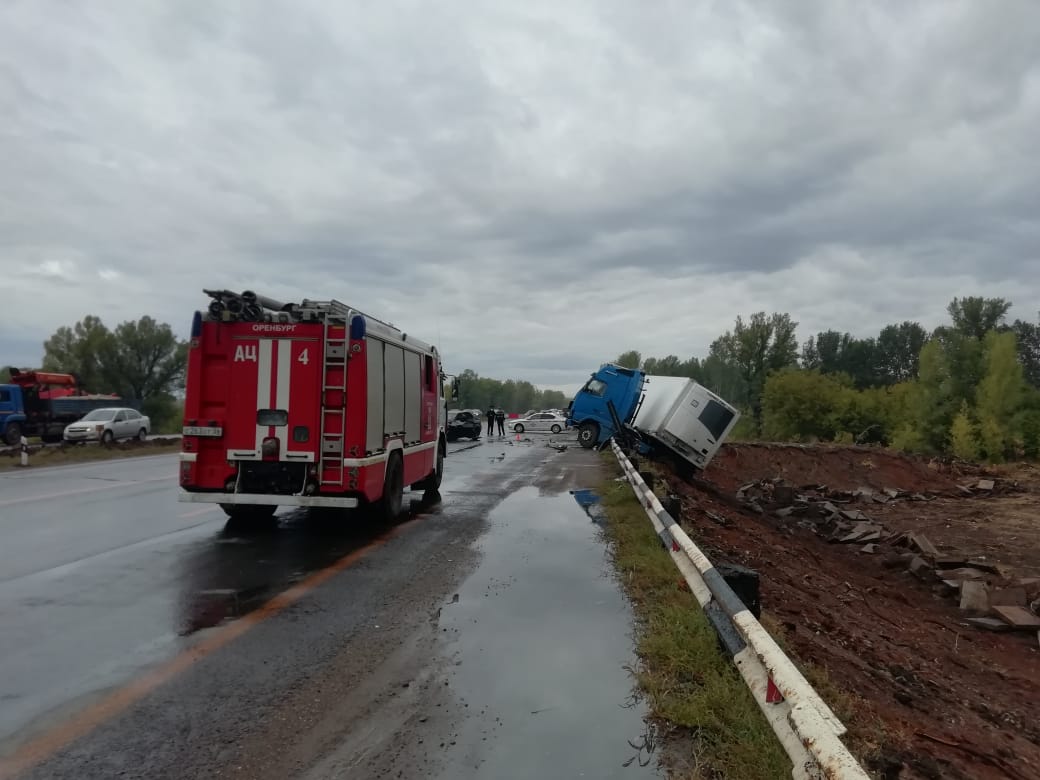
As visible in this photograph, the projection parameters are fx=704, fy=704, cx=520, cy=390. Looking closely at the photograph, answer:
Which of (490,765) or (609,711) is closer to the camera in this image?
(490,765)

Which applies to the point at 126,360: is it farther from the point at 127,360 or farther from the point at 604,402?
the point at 604,402

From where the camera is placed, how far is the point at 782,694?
3.18 meters

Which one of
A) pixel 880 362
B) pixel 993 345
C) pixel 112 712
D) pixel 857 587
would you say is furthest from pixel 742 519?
pixel 880 362

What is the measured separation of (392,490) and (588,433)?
1912 centimetres

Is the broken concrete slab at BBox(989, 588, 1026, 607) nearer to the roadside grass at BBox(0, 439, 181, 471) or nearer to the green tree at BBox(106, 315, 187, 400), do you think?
the roadside grass at BBox(0, 439, 181, 471)

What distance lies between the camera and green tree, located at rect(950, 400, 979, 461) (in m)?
39.7

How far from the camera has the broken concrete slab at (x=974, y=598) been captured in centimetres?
985

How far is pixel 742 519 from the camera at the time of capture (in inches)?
586

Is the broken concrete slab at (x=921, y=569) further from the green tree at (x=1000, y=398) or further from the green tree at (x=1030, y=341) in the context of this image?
the green tree at (x=1030, y=341)

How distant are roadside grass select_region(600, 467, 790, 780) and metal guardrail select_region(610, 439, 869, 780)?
0.52 feet

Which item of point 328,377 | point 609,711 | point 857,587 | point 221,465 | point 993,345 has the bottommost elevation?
point 857,587

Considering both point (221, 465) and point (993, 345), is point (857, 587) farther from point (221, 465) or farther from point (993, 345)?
point (993, 345)

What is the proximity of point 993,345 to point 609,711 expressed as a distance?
47559 millimetres

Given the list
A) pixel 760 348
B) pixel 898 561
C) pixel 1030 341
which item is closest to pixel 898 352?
pixel 1030 341
